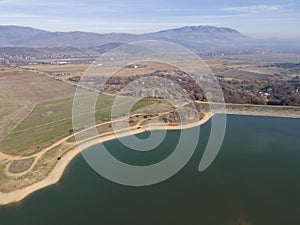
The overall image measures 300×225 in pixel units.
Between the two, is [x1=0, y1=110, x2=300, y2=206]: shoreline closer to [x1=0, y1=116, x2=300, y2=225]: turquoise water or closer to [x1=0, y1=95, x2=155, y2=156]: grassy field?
[x1=0, y1=116, x2=300, y2=225]: turquoise water

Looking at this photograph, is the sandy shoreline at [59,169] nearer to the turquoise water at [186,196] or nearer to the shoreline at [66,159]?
the shoreline at [66,159]

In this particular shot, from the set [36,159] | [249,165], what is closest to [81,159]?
[36,159]

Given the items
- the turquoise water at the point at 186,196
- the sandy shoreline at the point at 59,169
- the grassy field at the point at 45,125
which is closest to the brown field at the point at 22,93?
the grassy field at the point at 45,125

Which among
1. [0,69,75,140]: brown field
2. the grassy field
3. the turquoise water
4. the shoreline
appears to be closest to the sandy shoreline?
the shoreline

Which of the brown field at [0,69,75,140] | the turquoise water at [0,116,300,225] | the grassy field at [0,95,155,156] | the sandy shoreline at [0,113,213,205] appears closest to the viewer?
the turquoise water at [0,116,300,225]

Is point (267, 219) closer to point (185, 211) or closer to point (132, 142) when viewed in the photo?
point (185, 211)

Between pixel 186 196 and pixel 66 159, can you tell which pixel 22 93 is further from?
pixel 186 196
